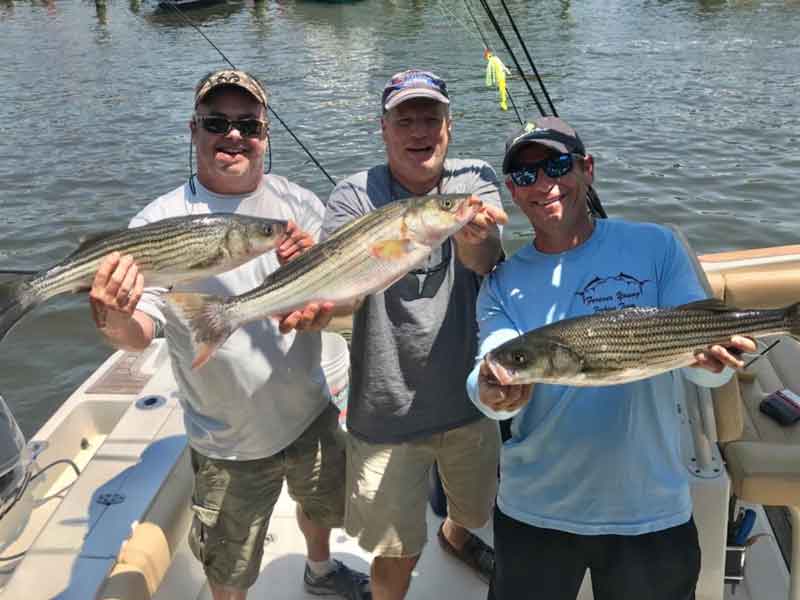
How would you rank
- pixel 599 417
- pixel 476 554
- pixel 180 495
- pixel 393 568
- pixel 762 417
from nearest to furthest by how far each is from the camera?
pixel 599 417 < pixel 393 568 < pixel 180 495 < pixel 476 554 < pixel 762 417

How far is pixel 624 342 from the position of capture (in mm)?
2334

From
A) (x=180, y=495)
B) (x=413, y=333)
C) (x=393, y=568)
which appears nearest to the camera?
(x=413, y=333)

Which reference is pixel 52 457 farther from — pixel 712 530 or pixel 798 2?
pixel 798 2

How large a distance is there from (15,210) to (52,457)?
380 inches

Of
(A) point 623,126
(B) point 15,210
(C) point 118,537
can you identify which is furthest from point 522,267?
(A) point 623,126

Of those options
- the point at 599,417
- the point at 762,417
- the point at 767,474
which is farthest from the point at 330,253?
the point at 762,417

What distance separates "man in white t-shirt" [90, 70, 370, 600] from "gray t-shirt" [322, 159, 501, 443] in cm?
23

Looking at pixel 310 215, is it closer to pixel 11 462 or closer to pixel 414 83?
pixel 414 83

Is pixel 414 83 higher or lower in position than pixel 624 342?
higher

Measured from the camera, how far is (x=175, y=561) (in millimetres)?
3938

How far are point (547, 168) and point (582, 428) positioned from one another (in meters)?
0.95

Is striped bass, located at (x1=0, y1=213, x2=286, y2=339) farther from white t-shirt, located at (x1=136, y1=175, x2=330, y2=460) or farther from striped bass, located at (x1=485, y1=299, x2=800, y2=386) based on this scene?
striped bass, located at (x1=485, y1=299, x2=800, y2=386)

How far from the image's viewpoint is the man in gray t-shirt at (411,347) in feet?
9.95

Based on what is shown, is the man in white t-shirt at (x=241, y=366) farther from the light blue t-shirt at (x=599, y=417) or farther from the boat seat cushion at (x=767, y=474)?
the boat seat cushion at (x=767, y=474)
